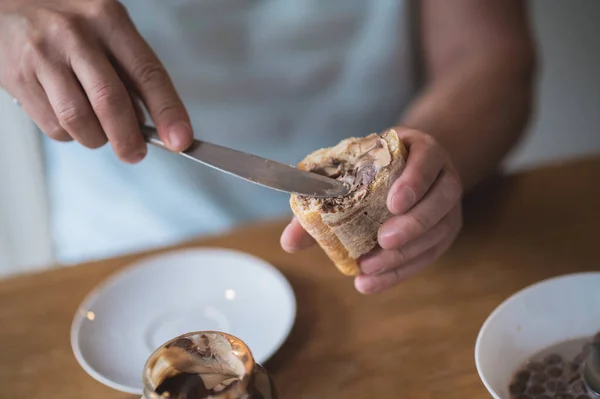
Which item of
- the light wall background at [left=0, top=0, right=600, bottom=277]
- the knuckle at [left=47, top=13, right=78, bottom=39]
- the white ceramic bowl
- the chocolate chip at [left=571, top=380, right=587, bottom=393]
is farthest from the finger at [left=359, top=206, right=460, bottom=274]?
the light wall background at [left=0, top=0, right=600, bottom=277]

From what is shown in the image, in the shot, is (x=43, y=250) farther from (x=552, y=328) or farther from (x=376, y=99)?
(x=552, y=328)

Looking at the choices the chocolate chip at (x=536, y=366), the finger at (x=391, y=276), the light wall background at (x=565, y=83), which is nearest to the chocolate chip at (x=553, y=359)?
the chocolate chip at (x=536, y=366)

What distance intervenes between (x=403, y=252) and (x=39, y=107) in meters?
0.46

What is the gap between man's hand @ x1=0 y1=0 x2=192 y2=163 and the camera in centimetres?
69

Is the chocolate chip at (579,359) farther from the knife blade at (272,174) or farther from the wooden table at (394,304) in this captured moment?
the knife blade at (272,174)

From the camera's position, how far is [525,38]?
1.05m

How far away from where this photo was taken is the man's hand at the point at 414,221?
0.66m

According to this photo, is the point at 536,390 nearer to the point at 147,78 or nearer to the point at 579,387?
the point at 579,387

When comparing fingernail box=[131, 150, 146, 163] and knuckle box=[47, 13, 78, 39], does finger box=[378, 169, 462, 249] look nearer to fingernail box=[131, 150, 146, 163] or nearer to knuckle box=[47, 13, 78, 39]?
fingernail box=[131, 150, 146, 163]

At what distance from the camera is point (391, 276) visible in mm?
738

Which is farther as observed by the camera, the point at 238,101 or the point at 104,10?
the point at 238,101

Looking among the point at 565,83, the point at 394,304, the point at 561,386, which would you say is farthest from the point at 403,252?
the point at 565,83

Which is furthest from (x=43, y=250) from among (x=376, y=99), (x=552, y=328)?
(x=552, y=328)

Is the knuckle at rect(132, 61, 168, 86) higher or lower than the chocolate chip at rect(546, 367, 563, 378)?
higher
